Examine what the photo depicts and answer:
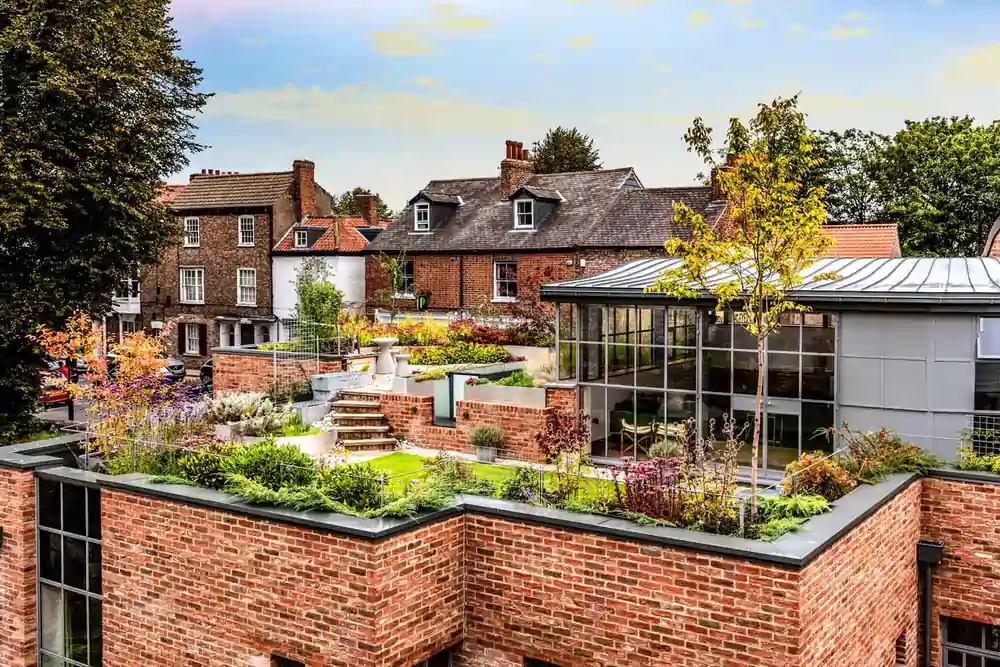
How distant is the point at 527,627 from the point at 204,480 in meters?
4.50

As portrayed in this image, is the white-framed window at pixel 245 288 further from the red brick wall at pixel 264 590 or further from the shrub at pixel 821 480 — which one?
the shrub at pixel 821 480

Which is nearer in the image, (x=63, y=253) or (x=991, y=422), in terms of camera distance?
(x=991, y=422)

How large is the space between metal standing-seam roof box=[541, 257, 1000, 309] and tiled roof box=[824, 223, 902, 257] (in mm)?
15580

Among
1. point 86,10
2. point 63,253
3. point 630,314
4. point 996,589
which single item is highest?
point 86,10

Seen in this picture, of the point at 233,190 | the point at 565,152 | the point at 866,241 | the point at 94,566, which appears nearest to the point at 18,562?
the point at 94,566

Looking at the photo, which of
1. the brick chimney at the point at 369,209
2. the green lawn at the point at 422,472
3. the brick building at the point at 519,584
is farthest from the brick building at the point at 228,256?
the brick building at the point at 519,584

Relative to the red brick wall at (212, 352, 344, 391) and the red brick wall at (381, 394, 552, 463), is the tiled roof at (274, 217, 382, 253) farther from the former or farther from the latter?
the red brick wall at (381, 394, 552, 463)

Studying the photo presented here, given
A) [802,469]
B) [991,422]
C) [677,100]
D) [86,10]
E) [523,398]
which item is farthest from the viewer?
[677,100]

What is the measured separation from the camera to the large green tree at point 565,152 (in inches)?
2180

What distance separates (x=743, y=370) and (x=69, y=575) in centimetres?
1063

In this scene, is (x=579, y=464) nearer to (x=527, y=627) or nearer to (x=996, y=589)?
(x=527, y=627)

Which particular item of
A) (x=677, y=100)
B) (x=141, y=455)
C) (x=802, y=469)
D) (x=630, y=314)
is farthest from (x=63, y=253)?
(x=677, y=100)

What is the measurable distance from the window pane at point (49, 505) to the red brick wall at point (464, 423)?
6.39 meters

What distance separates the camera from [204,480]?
1174cm
